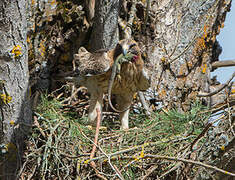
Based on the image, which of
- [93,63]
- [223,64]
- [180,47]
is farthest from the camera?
[223,64]

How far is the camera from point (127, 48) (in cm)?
315

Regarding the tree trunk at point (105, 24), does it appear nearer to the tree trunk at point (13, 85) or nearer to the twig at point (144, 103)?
the twig at point (144, 103)

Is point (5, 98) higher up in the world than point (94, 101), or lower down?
higher up

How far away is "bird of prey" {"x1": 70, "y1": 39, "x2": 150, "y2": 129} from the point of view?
3.24 m

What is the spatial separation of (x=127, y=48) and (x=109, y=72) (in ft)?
1.04

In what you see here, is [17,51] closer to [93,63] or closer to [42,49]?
[93,63]

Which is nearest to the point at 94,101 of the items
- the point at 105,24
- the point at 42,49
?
the point at 105,24

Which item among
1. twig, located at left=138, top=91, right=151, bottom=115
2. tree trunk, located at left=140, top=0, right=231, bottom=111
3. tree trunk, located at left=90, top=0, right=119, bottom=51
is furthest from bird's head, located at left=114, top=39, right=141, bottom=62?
tree trunk, located at left=140, top=0, right=231, bottom=111

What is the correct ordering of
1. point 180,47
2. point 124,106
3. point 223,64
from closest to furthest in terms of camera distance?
point 124,106 → point 180,47 → point 223,64

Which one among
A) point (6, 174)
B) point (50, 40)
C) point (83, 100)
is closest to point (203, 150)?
point (6, 174)

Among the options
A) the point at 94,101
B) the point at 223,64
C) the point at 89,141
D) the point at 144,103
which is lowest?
the point at 89,141

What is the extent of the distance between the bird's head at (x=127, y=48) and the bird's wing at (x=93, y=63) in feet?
0.38

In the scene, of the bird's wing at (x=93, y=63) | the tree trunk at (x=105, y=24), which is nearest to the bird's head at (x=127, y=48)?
the bird's wing at (x=93, y=63)

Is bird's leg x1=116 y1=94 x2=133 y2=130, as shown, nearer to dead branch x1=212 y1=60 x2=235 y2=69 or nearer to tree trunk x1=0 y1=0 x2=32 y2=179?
tree trunk x1=0 y1=0 x2=32 y2=179
